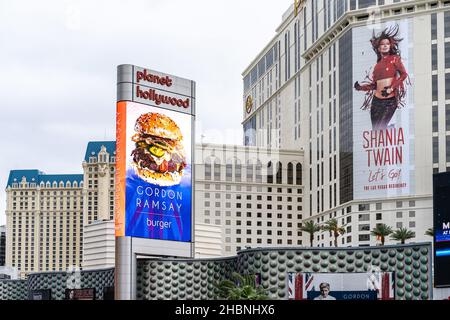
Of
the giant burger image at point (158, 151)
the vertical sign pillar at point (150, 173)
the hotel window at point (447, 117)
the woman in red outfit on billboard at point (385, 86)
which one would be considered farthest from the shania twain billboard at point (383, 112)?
the giant burger image at point (158, 151)

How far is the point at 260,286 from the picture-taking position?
9250 cm

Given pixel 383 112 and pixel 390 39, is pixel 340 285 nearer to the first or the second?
pixel 383 112

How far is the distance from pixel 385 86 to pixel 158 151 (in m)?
90.2

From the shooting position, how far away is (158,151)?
106 m

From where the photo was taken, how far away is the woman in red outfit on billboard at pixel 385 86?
7303 inches

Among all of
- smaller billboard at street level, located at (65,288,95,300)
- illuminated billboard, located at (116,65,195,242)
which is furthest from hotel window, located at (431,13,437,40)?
smaller billboard at street level, located at (65,288,95,300)

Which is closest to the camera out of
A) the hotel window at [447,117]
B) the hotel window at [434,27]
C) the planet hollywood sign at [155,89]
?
the planet hollywood sign at [155,89]

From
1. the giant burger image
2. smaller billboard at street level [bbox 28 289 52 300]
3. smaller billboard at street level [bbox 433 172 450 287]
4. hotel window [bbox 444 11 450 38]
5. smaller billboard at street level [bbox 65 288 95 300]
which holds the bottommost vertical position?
smaller billboard at street level [bbox 28 289 52 300]

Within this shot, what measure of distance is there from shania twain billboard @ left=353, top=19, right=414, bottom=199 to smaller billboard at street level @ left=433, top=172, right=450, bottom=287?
94.4 m

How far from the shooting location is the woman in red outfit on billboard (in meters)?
186

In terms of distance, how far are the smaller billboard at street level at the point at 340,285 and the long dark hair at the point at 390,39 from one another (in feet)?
329

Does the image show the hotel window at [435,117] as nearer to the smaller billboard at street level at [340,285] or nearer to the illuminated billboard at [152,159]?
the illuminated billboard at [152,159]

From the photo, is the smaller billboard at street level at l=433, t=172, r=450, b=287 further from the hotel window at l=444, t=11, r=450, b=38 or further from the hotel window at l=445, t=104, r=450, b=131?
the hotel window at l=444, t=11, r=450, b=38

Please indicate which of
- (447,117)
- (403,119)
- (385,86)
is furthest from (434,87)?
(385,86)
